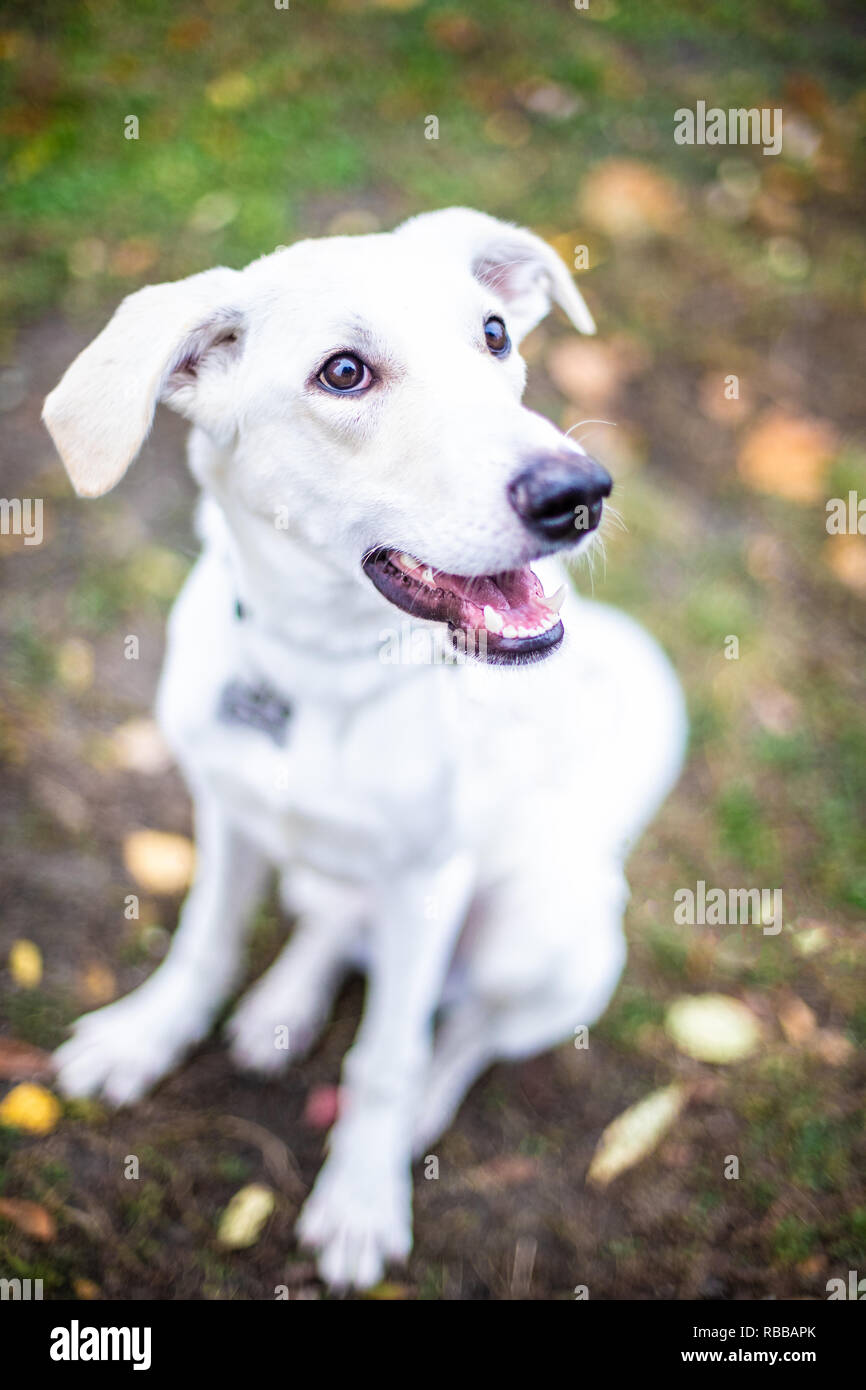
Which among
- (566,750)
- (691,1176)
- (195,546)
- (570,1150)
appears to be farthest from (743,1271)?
(195,546)

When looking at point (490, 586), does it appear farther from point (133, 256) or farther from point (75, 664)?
point (133, 256)

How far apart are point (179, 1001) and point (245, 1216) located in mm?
573

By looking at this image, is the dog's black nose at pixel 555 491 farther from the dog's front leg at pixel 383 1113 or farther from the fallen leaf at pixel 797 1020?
the fallen leaf at pixel 797 1020

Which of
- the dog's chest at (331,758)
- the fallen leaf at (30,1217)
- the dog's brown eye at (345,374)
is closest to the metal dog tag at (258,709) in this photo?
the dog's chest at (331,758)

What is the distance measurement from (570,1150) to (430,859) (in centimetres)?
119

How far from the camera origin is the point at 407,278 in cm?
184

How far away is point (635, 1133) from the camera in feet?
9.32

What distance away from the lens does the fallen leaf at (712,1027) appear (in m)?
3.02

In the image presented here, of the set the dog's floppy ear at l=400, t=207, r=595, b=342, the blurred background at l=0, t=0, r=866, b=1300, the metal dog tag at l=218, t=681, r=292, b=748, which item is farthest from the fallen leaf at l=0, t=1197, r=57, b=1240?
the dog's floppy ear at l=400, t=207, r=595, b=342

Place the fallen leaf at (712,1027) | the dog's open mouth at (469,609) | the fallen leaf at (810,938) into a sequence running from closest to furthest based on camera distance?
the dog's open mouth at (469,609), the fallen leaf at (712,1027), the fallen leaf at (810,938)

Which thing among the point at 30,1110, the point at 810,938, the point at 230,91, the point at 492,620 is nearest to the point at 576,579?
the point at 810,938

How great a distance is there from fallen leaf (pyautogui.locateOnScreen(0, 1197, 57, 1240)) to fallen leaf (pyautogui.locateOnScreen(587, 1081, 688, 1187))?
1415 millimetres

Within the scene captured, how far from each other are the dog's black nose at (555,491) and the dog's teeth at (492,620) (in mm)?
223

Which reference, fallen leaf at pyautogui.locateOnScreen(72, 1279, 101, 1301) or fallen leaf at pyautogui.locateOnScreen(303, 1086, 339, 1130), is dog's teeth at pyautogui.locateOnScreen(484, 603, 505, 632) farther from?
fallen leaf at pyautogui.locateOnScreen(72, 1279, 101, 1301)
